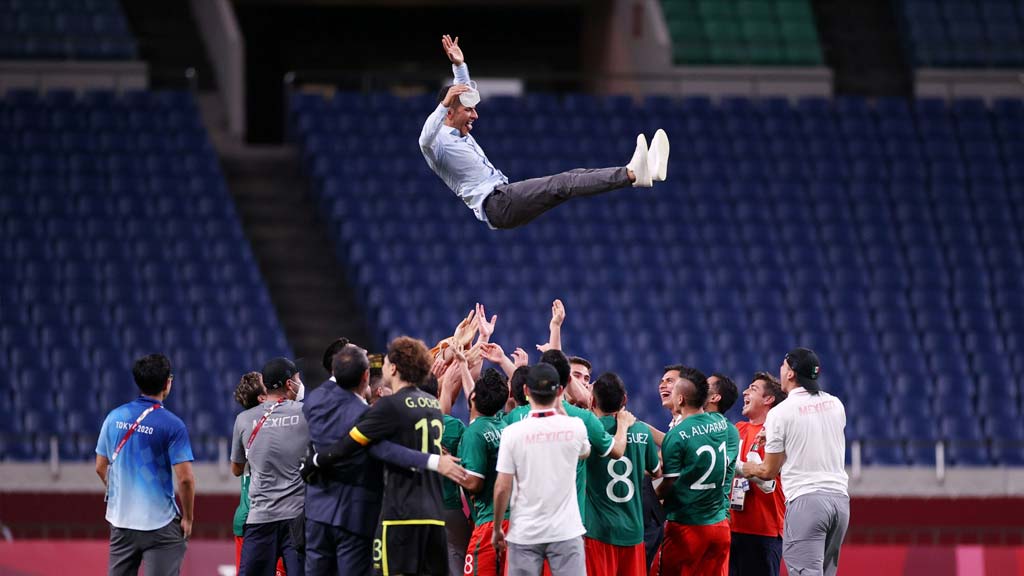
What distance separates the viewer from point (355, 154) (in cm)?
1806

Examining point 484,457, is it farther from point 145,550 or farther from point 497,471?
point 145,550

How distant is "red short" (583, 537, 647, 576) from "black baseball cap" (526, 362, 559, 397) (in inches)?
54.7

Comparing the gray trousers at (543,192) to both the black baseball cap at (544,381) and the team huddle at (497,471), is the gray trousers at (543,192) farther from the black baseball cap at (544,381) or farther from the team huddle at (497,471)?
the black baseball cap at (544,381)

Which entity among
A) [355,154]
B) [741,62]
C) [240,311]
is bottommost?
[240,311]

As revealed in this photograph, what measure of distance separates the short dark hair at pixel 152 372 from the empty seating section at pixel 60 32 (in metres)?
12.2

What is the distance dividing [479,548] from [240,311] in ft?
29.1

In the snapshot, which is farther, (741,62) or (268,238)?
(741,62)

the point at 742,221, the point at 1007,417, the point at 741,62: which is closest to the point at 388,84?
the point at 741,62

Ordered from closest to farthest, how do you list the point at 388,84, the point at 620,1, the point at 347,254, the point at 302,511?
1. the point at 302,511
2. the point at 347,254
3. the point at 620,1
4. the point at 388,84

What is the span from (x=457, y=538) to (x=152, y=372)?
7.34 feet

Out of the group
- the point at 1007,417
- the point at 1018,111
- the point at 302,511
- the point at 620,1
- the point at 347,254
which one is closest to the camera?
the point at 302,511

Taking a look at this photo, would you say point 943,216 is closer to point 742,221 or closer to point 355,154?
point 742,221

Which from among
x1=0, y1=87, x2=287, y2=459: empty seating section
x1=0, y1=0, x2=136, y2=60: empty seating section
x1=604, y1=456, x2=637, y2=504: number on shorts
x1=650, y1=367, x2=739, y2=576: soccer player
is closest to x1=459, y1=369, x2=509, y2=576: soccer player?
x1=604, y1=456, x2=637, y2=504: number on shorts

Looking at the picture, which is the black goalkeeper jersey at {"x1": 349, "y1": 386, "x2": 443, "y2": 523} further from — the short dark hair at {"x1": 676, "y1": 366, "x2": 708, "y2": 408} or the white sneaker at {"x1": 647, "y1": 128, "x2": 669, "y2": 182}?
the white sneaker at {"x1": 647, "y1": 128, "x2": 669, "y2": 182}
